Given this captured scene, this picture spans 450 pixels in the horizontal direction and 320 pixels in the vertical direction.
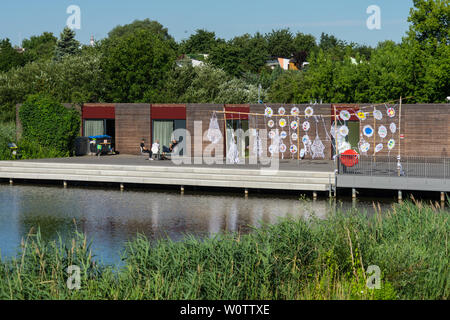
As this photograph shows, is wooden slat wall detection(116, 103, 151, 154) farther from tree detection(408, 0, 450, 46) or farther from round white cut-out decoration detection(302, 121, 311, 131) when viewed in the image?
tree detection(408, 0, 450, 46)

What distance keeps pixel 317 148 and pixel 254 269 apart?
79.4 feet

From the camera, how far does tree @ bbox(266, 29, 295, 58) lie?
441 feet

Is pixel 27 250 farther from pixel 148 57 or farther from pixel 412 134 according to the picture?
pixel 148 57

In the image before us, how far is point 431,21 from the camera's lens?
40.3m

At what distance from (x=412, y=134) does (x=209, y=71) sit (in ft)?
93.1

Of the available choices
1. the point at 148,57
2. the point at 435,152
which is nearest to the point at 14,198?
the point at 435,152

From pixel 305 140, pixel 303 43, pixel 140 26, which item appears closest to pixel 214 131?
pixel 305 140

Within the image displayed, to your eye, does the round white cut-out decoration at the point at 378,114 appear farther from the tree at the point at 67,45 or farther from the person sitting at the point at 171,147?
the tree at the point at 67,45

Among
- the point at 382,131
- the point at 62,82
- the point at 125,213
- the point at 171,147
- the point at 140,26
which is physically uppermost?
the point at 140,26

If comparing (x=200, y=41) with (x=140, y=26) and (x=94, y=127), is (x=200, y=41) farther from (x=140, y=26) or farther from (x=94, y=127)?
(x=94, y=127)

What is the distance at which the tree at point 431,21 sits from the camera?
132 ft

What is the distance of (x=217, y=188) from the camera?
28938 mm

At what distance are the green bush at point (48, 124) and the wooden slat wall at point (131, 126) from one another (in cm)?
277
